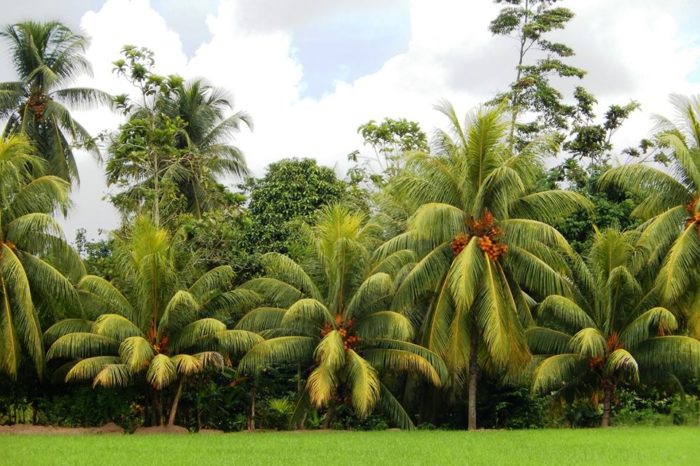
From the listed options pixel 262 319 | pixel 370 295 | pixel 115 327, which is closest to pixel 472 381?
pixel 370 295

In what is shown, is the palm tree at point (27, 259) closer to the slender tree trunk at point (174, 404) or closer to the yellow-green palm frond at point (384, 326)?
the slender tree trunk at point (174, 404)

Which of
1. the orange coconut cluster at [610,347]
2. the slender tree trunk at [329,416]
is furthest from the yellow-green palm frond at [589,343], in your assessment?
the slender tree trunk at [329,416]

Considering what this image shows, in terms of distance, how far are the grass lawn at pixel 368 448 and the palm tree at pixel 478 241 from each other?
2.29 m

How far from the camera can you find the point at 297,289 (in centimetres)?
2402

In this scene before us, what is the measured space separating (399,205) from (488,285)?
13.9ft

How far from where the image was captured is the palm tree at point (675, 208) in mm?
22469

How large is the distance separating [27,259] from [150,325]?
335 cm

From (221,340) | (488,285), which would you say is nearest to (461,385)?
(488,285)

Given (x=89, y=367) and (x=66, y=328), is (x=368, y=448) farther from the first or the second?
(x=66, y=328)

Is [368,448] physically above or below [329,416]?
below

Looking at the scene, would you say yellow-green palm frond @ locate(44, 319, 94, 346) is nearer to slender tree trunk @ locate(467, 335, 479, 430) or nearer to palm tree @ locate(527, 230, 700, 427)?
slender tree trunk @ locate(467, 335, 479, 430)

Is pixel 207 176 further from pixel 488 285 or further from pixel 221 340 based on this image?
pixel 488 285

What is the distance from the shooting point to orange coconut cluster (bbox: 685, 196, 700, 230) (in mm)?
22906

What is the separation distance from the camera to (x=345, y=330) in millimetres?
23266
